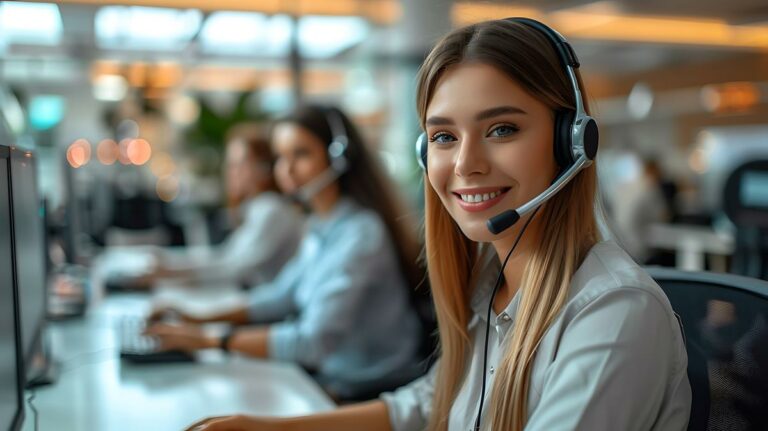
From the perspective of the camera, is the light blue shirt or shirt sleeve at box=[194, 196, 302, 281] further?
shirt sleeve at box=[194, 196, 302, 281]

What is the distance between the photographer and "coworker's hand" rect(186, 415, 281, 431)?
104cm

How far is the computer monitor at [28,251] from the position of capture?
1.09 meters

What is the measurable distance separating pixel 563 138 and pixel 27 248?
0.92 metres

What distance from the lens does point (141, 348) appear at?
6.35 feet

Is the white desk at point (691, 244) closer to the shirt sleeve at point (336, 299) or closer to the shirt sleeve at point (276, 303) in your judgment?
the shirt sleeve at point (276, 303)

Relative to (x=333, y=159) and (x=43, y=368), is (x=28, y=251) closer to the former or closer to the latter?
(x=43, y=368)

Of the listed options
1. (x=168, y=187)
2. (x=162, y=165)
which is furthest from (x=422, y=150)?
(x=162, y=165)

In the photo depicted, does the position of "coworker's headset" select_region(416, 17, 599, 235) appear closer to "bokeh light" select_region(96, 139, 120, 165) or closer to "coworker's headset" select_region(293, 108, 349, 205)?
"coworker's headset" select_region(293, 108, 349, 205)

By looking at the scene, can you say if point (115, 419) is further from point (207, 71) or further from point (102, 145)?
point (102, 145)

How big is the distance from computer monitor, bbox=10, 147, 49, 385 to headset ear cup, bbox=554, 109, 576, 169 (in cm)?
74

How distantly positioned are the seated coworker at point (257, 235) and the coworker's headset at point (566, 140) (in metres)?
2.39

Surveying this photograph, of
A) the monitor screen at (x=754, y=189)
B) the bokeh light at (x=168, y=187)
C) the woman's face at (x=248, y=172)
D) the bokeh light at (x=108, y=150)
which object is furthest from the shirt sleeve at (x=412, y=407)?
the bokeh light at (x=168, y=187)

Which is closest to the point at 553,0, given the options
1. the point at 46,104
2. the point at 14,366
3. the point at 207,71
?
the point at 207,71

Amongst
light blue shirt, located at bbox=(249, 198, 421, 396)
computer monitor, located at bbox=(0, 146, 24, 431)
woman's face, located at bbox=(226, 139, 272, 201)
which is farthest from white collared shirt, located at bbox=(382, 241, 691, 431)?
woman's face, located at bbox=(226, 139, 272, 201)
